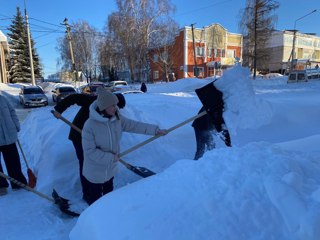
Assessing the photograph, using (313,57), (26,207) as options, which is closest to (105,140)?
(26,207)

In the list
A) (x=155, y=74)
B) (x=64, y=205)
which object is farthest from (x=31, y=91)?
(x=155, y=74)

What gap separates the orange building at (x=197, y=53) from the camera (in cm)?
3688

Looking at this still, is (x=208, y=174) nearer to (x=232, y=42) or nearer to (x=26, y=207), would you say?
(x=26, y=207)

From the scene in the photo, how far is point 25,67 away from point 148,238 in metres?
43.8

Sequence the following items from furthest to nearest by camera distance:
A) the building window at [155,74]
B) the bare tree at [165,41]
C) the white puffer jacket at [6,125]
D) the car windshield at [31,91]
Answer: the building window at [155,74] → the bare tree at [165,41] → the car windshield at [31,91] → the white puffer jacket at [6,125]

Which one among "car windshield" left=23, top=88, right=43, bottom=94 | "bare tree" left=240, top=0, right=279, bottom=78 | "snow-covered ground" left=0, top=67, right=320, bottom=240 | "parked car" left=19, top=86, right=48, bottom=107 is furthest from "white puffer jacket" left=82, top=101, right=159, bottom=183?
"bare tree" left=240, top=0, right=279, bottom=78

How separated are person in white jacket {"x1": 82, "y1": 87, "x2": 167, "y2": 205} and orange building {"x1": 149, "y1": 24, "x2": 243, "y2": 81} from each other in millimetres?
32625

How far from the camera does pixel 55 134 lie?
16.5ft

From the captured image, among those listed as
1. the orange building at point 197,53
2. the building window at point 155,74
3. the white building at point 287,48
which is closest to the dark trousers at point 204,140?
the orange building at point 197,53

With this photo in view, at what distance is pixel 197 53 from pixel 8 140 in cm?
3747

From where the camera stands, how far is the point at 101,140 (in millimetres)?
2695

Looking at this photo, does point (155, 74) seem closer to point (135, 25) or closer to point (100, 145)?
point (135, 25)

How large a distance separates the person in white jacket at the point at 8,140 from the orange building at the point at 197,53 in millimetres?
31701

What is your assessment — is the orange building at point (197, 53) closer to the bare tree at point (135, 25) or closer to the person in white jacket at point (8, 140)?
the bare tree at point (135, 25)
